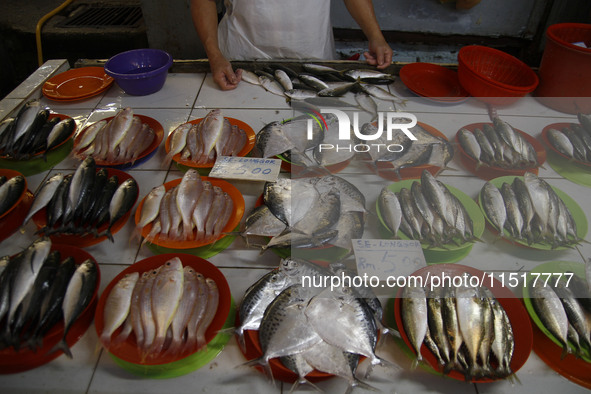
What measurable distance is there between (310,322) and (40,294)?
958 millimetres

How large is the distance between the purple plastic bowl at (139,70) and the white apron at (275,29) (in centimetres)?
64

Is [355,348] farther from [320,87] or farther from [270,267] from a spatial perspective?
[320,87]

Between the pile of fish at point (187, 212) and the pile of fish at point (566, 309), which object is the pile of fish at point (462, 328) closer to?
the pile of fish at point (566, 309)

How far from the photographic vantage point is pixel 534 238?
5.01 ft

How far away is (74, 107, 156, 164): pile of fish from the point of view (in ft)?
6.34

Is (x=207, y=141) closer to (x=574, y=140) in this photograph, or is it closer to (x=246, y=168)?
(x=246, y=168)

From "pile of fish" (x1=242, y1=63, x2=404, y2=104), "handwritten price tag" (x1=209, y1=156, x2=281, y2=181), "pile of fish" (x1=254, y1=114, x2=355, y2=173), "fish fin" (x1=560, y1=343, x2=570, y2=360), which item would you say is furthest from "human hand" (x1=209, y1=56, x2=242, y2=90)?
"fish fin" (x1=560, y1=343, x2=570, y2=360)

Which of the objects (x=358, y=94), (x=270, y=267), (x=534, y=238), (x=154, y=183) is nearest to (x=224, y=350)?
(x=270, y=267)

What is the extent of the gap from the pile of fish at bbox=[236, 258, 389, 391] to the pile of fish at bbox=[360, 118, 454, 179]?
770 mm

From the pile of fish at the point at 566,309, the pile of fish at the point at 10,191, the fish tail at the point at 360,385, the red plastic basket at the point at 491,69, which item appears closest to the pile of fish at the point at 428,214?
the pile of fish at the point at 566,309

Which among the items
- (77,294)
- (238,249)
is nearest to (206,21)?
(238,249)

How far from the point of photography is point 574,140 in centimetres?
196

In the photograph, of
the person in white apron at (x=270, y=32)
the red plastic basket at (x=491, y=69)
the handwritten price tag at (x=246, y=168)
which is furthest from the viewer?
the person in white apron at (x=270, y=32)

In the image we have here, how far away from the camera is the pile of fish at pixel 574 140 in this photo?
1.90 metres
